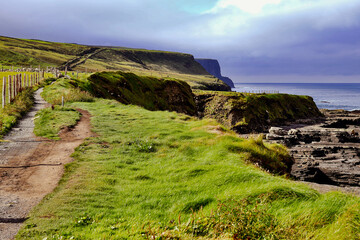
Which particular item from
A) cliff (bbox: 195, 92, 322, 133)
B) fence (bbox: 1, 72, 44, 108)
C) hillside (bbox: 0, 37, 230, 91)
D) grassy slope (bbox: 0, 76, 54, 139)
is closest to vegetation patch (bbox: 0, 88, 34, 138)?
grassy slope (bbox: 0, 76, 54, 139)

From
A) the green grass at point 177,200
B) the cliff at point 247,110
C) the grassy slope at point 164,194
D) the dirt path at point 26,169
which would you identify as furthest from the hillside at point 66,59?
the green grass at point 177,200

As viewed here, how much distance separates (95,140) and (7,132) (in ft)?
18.2

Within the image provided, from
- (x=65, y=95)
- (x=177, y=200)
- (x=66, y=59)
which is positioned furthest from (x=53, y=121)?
(x=66, y=59)

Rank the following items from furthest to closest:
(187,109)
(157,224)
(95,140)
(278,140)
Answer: (187,109) < (278,140) < (95,140) < (157,224)

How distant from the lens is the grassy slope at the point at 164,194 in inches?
192

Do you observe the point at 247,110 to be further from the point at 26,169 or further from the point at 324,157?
the point at 26,169

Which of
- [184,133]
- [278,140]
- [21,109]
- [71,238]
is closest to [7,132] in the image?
[21,109]

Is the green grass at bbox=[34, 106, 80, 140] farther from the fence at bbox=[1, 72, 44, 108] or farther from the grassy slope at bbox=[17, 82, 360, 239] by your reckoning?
the fence at bbox=[1, 72, 44, 108]

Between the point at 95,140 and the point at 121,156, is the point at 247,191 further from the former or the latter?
the point at 95,140

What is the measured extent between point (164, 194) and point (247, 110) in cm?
5502

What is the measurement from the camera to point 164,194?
7008mm

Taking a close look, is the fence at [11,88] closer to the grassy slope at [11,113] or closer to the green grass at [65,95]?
the grassy slope at [11,113]

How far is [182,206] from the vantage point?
6.10m

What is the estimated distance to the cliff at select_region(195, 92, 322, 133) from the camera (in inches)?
2232
